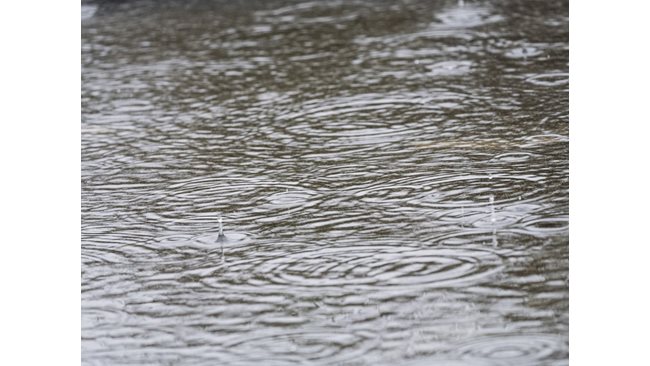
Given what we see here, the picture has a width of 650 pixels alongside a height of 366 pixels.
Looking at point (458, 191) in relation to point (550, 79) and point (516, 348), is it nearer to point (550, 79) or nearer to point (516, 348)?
point (516, 348)

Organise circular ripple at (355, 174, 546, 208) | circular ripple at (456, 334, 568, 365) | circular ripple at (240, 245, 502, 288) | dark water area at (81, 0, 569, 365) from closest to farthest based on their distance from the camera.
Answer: circular ripple at (456, 334, 568, 365) → dark water area at (81, 0, 569, 365) → circular ripple at (240, 245, 502, 288) → circular ripple at (355, 174, 546, 208)

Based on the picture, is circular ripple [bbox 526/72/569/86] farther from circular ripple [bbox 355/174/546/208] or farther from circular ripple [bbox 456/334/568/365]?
circular ripple [bbox 456/334/568/365]

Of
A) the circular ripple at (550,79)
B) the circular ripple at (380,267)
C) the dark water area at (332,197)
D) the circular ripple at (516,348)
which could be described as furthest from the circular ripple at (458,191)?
the circular ripple at (550,79)

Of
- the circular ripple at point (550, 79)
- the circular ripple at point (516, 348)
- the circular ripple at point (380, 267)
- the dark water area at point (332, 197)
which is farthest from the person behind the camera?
the circular ripple at point (550, 79)

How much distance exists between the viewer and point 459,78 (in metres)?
6.72

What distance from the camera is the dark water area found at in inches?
131

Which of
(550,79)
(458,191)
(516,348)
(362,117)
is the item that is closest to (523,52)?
(550,79)

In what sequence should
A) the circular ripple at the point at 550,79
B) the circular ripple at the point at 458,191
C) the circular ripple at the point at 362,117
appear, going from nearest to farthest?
the circular ripple at the point at 458,191 < the circular ripple at the point at 362,117 < the circular ripple at the point at 550,79

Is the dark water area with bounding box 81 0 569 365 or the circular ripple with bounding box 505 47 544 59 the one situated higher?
the dark water area with bounding box 81 0 569 365

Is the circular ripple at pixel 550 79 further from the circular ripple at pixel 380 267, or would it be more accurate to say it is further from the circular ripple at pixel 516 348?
the circular ripple at pixel 516 348

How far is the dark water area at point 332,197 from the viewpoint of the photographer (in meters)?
3.32

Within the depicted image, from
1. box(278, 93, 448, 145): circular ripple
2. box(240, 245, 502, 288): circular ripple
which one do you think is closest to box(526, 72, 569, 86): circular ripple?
box(278, 93, 448, 145): circular ripple
